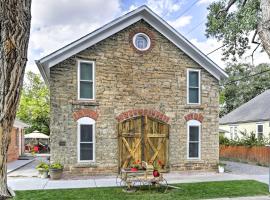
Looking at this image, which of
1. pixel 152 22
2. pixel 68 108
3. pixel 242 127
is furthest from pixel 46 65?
pixel 242 127

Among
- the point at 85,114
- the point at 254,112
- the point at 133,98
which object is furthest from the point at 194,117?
the point at 254,112

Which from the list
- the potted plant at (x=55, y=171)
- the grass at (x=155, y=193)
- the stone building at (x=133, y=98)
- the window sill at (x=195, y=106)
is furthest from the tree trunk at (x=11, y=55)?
the window sill at (x=195, y=106)

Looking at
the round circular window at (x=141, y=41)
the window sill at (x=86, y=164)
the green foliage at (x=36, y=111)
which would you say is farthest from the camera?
the green foliage at (x=36, y=111)

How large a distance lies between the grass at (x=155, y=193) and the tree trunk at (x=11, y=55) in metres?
3.33

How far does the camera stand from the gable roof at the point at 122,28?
49.1 ft

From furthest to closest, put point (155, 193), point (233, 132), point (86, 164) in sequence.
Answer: point (233, 132) → point (86, 164) → point (155, 193)

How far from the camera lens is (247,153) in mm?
23125

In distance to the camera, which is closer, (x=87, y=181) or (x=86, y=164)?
(x=87, y=181)

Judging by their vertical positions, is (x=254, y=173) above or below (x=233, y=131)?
below

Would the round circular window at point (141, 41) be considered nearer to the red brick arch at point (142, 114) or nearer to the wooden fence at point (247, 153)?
the red brick arch at point (142, 114)

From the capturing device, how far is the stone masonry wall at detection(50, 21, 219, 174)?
589 inches

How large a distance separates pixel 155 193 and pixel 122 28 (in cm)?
809

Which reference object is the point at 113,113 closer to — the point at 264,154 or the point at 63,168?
the point at 63,168

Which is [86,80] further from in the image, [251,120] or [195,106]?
[251,120]
